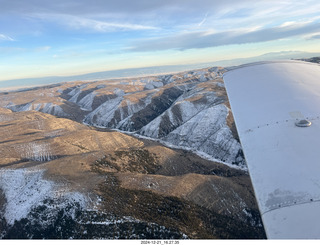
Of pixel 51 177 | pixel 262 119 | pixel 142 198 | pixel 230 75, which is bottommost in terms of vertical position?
pixel 142 198

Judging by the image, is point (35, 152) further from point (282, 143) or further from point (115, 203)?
point (282, 143)

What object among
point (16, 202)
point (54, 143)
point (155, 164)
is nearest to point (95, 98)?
point (54, 143)

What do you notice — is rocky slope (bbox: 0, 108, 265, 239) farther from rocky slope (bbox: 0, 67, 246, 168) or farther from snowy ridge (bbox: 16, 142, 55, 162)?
rocky slope (bbox: 0, 67, 246, 168)

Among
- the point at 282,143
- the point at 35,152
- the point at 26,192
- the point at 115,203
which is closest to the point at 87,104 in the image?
the point at 35,152

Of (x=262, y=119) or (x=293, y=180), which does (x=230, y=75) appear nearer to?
(x=262, y=119)

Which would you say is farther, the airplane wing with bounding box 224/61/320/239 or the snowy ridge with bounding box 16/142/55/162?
the snowy ridge with bounding box 16/142/55/162

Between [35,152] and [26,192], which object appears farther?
[35,152]

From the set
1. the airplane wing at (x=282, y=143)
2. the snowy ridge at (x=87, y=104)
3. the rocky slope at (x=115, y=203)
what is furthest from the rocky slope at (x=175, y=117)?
the airplane wing at (x=282, y=143)

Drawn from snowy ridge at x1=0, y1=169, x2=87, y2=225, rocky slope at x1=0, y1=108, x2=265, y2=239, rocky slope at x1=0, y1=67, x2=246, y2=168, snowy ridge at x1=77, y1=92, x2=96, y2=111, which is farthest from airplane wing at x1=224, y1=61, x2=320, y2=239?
snowy ridge at x1=77, y1=92, x2=96, y2=111

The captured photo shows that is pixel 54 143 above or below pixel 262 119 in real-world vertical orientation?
below
